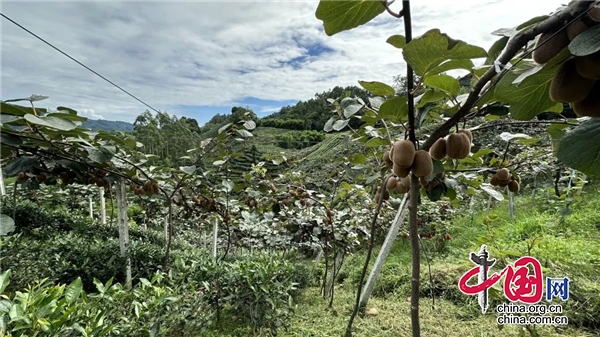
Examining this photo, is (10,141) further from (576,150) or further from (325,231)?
(325,231)

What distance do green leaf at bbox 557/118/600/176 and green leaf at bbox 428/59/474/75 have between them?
176 millimetres

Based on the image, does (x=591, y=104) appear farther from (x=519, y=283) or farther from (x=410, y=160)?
(x=519, y=283)

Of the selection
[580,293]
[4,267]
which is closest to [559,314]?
[580,293]

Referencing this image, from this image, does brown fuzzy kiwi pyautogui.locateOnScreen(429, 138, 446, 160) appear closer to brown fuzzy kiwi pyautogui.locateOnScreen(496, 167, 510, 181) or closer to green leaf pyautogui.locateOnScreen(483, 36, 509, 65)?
green leaf pyautogui.locateOnScreen(483, 36, 509, 65)

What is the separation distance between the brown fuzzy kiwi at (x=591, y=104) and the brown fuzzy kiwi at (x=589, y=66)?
0.14ft

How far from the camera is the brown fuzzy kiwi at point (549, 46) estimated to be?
1.13 feet

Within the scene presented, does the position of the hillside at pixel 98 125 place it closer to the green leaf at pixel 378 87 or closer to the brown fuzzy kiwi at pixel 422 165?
the green leaf at pixel 378 87

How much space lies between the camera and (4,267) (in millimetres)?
2832

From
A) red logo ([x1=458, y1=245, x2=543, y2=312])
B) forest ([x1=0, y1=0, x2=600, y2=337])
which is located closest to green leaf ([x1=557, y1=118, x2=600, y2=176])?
forest ([x1=0, y1=0, x2=600, y2=337])

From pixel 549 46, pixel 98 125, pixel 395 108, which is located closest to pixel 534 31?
pixel 549 46

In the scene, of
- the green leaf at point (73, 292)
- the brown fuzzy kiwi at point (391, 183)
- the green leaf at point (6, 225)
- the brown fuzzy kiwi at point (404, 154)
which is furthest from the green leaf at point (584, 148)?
the green leaf at point (73, 292)

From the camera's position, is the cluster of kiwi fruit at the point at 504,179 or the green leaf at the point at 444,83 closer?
the green leaf at the point at 444,83

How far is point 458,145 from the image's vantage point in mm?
613

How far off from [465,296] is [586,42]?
261 centimetres
